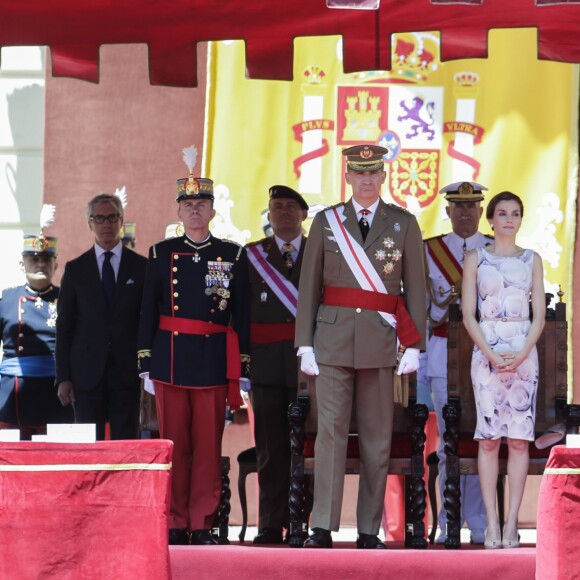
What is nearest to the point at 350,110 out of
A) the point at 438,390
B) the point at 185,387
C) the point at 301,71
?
the point at 301,71

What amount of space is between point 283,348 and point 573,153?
2991 mm

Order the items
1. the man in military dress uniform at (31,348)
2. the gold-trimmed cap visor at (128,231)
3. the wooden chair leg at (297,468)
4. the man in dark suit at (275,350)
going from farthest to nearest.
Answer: the gold-trimmed cap visor at (128,231), the man in military dress uniform at (31,348), the man in dark suit at (275,350), the wooden chair leg at (297,468)

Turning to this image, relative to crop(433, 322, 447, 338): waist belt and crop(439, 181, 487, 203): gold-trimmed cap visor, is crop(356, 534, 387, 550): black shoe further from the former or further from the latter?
crop(439, 181, 487, 203): gold-trimmed cap visor

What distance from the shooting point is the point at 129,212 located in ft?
30.9

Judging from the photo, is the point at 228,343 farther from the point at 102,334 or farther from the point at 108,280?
the point at 108,280

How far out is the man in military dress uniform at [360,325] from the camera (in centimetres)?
602

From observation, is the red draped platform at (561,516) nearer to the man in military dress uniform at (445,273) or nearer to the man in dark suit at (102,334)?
the man in military dress uniform at (445,273)

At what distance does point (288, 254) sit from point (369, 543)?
5.89 ft

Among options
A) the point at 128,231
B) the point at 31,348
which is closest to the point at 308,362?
the point at 31,348

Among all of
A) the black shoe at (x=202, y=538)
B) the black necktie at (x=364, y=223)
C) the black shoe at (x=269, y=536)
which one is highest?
the black necktie at (x=364, y=223)

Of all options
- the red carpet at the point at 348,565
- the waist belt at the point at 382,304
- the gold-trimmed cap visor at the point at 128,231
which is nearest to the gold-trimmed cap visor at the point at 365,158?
the waist belt at the point at 382,304

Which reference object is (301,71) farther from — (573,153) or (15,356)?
(15,356)

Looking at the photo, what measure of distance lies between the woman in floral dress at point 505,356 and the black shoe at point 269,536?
1.16 metres

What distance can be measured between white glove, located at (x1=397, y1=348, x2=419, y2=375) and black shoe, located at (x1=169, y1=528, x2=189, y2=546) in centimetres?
123
